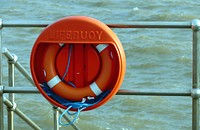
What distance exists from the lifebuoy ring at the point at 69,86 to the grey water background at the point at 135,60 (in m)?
1.17

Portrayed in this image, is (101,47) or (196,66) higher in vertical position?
(101,47)

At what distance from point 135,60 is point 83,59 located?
279 inches

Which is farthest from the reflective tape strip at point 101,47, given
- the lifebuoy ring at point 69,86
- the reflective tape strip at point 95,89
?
the reflective tape strip at point 95,89

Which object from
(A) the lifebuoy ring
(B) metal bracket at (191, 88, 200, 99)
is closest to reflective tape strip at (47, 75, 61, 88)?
(A) the lifebuoy ring

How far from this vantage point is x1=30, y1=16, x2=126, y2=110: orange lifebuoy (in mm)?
3600

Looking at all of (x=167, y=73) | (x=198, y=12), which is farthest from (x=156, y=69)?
(x=198, y=12)

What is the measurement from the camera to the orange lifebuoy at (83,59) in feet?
11.8

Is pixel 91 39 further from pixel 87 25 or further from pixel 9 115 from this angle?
pixel 9 115

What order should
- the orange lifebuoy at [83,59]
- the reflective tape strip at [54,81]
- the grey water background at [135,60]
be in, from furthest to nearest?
the grey water background at [135,60]
the reflective tape strip at [54,81]
the orange lifebuoy at [83,59]

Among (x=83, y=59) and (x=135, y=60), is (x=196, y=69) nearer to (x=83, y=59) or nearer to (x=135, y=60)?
(x=83, y=59)

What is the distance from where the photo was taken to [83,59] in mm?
3695

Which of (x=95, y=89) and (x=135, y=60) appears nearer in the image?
(x=95, y=89)

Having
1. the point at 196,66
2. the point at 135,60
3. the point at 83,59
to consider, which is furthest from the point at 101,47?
the point at 135,60

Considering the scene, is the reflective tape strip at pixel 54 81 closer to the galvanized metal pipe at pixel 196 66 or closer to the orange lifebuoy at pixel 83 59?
the orange lifebuoy at pixel 83 59
